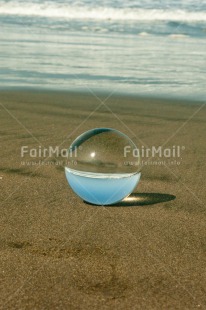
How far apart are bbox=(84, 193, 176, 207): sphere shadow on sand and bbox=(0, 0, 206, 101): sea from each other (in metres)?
4.15

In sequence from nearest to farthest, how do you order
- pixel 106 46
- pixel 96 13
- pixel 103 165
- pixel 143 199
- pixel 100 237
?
pixel 100 237 < pixel 103 165 < pixel 143 199 < pixel 106 46 < pixel 96 13

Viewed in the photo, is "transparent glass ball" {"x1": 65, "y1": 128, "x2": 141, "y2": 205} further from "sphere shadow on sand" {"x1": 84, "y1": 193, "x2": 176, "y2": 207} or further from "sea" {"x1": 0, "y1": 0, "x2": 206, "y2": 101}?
"sea" {"x1": 0, "y1": 0, "x2": 206, "y2": 101}

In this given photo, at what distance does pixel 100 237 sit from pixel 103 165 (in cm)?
46

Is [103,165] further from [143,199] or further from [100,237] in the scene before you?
[143,199]

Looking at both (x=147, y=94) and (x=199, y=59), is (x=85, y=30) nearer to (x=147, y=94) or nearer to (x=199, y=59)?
(x=199, y=59)

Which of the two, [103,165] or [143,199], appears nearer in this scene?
[103,165]

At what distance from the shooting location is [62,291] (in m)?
2.55

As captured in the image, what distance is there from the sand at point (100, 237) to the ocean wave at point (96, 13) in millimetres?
16993

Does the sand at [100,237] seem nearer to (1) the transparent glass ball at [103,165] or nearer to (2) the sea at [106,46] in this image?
(1) the transparent glass ball at [103,165]

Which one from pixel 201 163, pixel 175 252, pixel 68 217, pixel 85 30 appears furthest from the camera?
pixel 85 30

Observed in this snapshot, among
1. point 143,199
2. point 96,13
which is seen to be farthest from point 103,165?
point 96,13

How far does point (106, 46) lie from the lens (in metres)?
13.2

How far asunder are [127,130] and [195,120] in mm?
1155

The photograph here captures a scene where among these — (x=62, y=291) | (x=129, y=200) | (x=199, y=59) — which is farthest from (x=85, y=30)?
(x=62, y=291)
